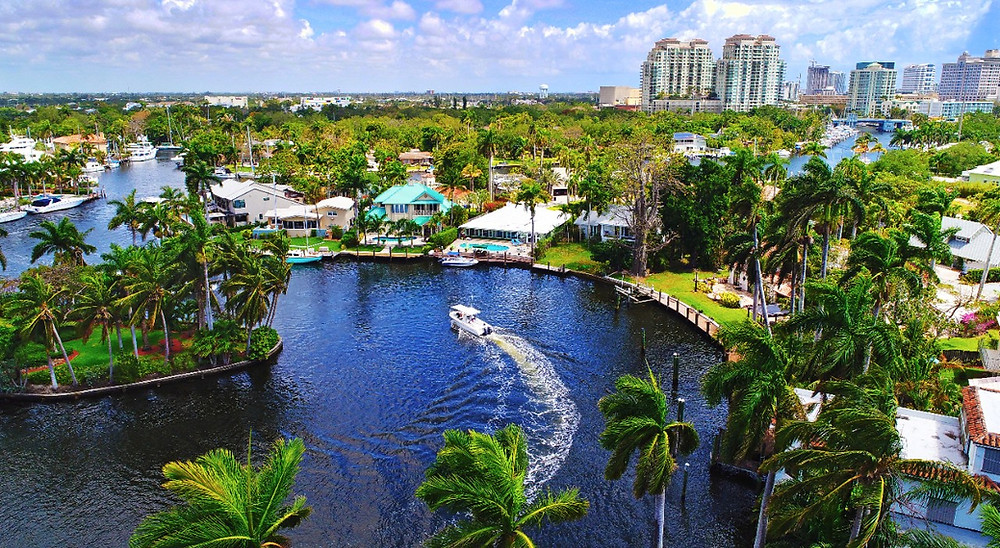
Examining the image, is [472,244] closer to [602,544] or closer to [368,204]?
[368,204]

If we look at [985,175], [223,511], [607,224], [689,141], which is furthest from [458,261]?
[689,141]

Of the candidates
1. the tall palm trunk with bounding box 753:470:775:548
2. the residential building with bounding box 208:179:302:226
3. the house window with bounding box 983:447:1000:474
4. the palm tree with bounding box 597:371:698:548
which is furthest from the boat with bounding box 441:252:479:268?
the house window with bounding box 983:447:1000:474

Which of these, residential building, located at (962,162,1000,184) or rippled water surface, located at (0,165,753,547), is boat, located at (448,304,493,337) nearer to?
rippled water surface, located at (0,165,753,547)

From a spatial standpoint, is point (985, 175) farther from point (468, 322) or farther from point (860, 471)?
point (860, 471)

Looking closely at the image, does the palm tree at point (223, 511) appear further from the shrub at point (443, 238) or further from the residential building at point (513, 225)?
the residential building at point (513, 225)

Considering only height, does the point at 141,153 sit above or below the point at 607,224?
above

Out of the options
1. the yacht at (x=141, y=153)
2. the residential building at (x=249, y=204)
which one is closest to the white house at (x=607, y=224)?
the residential building at (x=249, y=204)

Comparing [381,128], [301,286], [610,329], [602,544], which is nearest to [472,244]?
[301,286]
